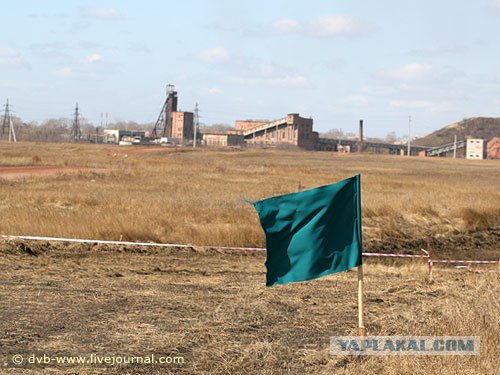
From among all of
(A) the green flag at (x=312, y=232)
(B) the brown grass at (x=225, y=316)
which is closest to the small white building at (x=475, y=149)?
(B) the brown grass at (x=225, y=316)

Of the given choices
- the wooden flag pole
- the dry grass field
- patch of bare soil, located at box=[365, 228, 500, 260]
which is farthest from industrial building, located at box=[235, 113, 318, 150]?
the wooden flag pole

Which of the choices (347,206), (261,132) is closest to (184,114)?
(261,132)

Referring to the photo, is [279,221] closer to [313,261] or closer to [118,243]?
[313,261]

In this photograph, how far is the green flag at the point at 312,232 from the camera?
9164 mm

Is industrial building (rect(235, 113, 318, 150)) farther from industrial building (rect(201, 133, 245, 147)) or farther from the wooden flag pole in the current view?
the wooden flag pole

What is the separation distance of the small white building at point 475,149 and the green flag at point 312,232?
167 m

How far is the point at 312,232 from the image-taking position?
925 cm

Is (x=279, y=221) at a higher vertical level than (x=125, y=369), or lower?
higher

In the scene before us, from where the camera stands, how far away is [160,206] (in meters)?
28.1

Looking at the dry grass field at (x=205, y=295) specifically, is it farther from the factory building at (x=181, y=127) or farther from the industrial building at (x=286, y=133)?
the factory building at (x=181, y=127)

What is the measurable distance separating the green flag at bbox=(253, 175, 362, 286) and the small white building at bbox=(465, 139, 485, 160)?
16710 cm

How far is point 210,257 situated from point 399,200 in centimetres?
1598

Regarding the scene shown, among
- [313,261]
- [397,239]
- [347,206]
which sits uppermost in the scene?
[347,206]

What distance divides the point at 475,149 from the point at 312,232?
169 meters
